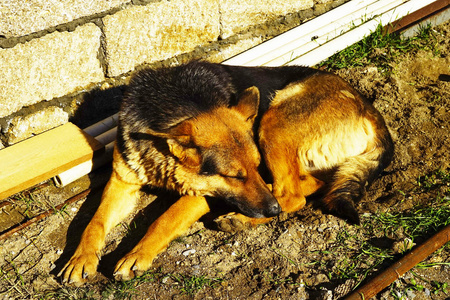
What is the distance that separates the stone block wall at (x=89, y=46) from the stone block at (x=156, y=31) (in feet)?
0.03

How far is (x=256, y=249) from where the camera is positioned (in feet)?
13.2

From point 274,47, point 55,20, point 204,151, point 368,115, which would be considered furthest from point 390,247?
point 55,20

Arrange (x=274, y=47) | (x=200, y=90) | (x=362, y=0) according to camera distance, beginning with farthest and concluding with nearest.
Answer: (x=362, y=0)
(x=274, y=47)
(x=200, y=90)

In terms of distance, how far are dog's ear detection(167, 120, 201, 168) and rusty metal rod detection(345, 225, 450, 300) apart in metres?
1.54

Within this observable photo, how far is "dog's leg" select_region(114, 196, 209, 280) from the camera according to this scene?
3775mm

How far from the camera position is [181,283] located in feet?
12.3

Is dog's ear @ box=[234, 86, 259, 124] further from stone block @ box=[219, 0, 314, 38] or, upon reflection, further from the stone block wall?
stone block @ box=[219, 0, 314, 38]

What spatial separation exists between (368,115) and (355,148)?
37cm

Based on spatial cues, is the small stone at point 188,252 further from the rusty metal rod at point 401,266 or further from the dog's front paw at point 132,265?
the rusty metal rod at point 401,266

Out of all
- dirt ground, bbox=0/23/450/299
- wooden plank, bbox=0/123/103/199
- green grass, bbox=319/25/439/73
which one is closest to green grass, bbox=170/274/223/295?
dirt ground, bbox=0/23/450/299

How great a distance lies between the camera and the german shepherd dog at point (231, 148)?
3912 millimetres

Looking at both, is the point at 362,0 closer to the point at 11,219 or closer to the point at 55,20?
the point at 55,20

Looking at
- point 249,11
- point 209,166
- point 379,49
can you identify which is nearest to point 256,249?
point 209,166

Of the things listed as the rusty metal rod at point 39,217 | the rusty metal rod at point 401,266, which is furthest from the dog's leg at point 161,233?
the rusty metal rod at point 401,266
